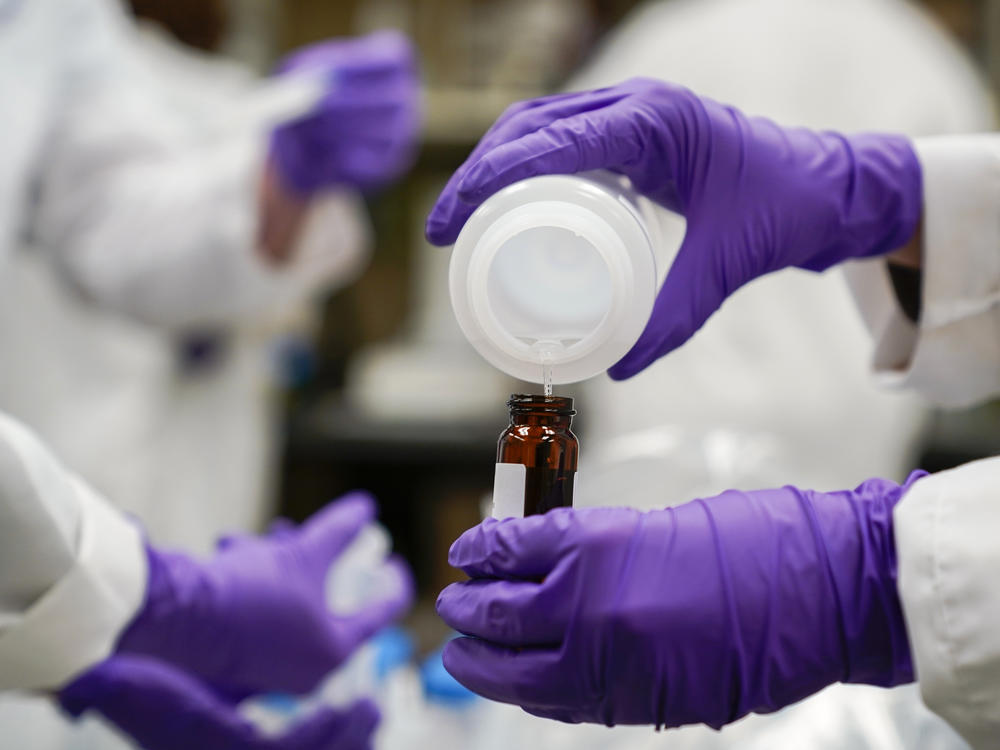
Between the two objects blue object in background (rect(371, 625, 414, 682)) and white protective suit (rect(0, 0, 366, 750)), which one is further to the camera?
white protective suit (rect(0, 0, 366, 750))

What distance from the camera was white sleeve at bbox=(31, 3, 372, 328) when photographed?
1301mm

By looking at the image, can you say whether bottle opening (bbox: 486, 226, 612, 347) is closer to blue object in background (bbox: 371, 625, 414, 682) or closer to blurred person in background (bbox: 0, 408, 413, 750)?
blurred person in background (bbox: 0, 408, 413, 750)

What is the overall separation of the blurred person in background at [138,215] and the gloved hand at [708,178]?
29.7 inches

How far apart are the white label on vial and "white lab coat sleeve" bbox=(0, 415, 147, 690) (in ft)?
0.99

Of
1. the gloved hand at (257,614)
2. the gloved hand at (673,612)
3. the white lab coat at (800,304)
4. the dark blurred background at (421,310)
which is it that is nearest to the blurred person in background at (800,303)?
the white lab coat at (800,304)

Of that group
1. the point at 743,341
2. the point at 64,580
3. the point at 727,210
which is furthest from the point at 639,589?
the point at 743,341

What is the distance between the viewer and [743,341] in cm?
159

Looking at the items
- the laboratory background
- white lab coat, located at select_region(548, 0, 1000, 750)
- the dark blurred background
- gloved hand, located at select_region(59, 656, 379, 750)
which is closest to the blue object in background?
the laboratory background

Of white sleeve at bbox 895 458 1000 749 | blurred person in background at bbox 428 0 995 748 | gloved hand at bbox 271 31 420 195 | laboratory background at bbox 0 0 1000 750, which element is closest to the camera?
white sleeve at bbox 895 458 1000 749

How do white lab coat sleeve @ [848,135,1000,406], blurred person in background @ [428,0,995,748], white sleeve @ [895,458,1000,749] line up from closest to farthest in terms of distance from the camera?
white sleeve @ [895,458,1000,749], white lab coat sleeve @ [848,135,1000,406], blurred person in background @ [428,0,995,748]

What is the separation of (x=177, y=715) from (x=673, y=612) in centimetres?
44

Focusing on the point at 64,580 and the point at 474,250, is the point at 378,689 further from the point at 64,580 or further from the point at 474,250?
the point at 474,250

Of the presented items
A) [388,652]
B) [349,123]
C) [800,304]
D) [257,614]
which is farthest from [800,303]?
[257,614]

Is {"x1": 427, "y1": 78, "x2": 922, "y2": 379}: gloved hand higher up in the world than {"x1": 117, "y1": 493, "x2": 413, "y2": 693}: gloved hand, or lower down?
higher up
